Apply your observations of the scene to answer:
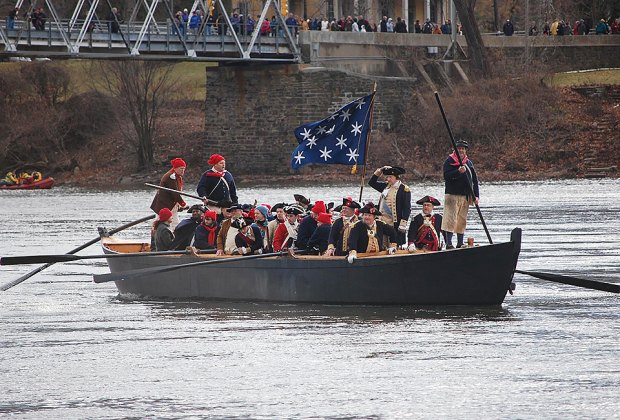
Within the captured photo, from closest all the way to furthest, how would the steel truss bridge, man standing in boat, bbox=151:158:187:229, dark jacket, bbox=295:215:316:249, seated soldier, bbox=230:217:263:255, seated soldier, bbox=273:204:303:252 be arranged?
dark jacket, bbox=295:215:316:249 < seated soldier, bbox=230:217:263:255 < seated soldier, bbox=273:204:303:252 < man standing in boat, bbox=151:158:187:229 < the steel truss bridge

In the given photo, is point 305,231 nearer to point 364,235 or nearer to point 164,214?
point 364,235

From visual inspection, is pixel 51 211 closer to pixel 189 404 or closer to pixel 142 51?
pixel 142 51

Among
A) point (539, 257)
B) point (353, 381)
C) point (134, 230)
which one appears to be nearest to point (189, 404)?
point (353, 381)

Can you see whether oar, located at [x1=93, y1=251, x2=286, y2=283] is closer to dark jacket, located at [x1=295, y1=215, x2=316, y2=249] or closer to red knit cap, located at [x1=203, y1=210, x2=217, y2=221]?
dark jacket, located at [x1=295, y1=215, x2=316, y2=249]

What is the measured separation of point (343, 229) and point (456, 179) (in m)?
2.27

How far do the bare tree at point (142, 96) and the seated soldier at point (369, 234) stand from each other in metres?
46.4

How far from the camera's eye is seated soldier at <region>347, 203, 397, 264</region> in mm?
19734

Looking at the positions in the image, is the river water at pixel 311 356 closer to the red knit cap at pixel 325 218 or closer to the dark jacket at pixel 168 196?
the red knit cap at pixel 325 218

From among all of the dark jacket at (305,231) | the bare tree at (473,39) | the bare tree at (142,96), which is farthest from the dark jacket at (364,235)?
the bare tree at (142,96)

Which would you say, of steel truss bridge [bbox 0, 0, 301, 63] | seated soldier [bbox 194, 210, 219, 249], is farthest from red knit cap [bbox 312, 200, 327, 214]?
steel truss bridge [bbox 0, 0, 301, 63]

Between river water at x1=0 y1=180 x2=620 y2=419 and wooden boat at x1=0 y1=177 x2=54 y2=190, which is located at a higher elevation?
river water at x1=0 y1=180 x2=620 y2=419

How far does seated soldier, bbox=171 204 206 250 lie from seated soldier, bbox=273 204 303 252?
164 cm

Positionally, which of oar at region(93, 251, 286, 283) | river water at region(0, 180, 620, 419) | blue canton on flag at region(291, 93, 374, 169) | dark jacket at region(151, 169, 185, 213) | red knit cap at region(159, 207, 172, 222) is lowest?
river water at region(0, 180, 620, 419)

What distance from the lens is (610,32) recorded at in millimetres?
69875
